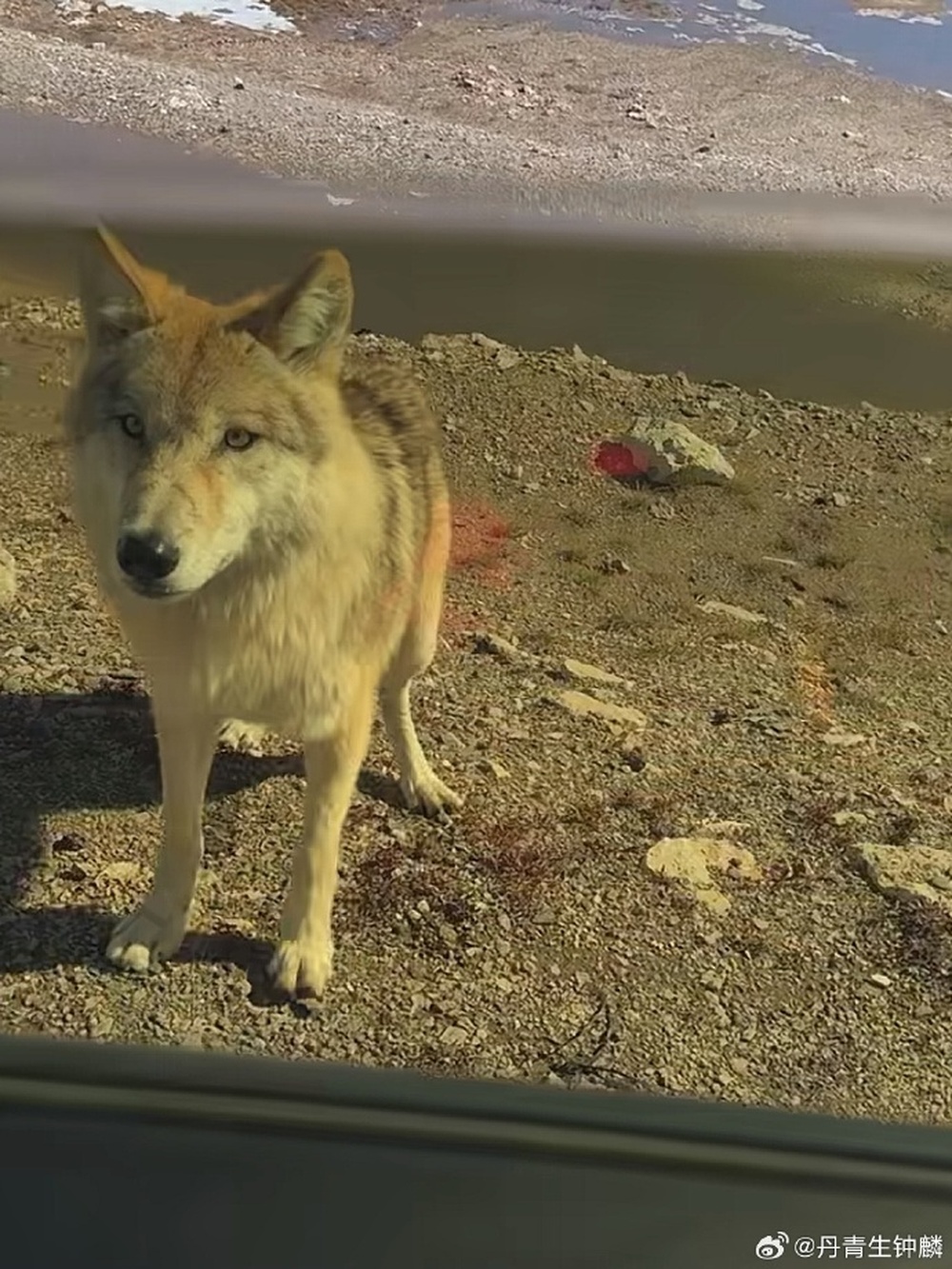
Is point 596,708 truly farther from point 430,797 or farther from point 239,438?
point 239,438

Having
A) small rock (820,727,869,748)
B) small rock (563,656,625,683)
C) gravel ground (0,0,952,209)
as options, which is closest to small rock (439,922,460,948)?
small rock (563,656,625,683)

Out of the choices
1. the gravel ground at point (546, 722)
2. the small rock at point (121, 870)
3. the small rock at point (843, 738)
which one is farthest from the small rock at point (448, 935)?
the small rock at point (843, 738)

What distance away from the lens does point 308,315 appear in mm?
769

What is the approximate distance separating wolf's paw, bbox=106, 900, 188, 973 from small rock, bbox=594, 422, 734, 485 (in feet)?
2.54

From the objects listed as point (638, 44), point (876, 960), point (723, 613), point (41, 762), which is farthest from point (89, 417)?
point (723, 613)

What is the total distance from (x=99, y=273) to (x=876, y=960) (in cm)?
86

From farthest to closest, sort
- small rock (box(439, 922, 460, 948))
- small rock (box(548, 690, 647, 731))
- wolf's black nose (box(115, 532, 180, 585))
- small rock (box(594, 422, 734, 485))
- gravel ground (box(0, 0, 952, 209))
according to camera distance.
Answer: small rock (box(594, 422, 734, 485))
small rock (box(548, 690, 647, 731))
small rock (box(439, 922, 460, 948))
gravel ground (box(0, 0, 952, 209))
wolf's black nose (box(115, 532, 180, 585))

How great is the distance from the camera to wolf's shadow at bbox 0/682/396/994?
42.0 inches

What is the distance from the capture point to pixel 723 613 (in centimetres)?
153

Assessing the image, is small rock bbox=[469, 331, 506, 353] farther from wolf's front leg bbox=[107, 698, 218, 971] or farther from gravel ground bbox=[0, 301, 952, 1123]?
wolf's front leg bbox=[107, 698, 218, 971]

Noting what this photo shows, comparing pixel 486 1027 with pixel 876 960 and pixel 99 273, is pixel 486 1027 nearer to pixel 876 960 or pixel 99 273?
pixel 876 960

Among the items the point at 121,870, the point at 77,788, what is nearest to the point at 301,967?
the point at 121,870

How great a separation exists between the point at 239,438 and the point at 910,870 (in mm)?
790

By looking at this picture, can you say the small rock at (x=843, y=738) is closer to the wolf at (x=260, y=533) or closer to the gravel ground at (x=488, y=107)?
the wolf at (x=260, y=533)
